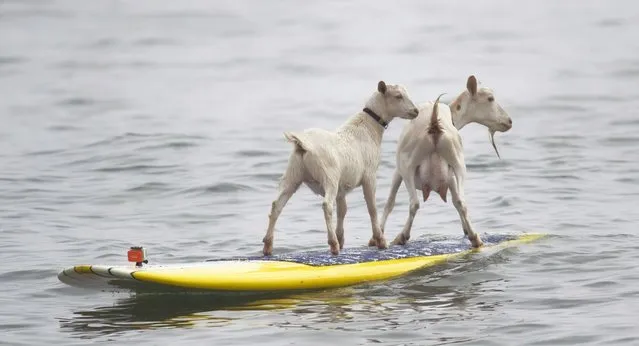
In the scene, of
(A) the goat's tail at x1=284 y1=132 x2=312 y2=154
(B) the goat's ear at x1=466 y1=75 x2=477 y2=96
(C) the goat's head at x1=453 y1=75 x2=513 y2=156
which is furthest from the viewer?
(C) the goat's head at x1=453 y1=75 x2=513 y2=156

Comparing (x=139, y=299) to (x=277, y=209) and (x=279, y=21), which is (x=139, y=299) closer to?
(x=277, y=209)

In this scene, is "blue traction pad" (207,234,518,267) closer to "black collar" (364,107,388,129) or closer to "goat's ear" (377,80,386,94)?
"black collar" (364,107,388,129)

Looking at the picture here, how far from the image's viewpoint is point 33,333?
534 inches

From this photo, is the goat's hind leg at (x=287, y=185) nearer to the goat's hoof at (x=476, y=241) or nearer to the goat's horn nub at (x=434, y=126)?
the goat's horn nub at (x=434, y=126)

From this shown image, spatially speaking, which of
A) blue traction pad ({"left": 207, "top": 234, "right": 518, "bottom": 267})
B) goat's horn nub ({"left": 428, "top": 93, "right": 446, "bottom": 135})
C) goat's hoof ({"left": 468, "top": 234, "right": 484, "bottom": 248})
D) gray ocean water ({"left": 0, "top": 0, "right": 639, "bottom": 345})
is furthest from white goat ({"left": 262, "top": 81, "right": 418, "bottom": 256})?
goat's hoof ({"left": 468, "top": 234, "right": 484, "bottom": 248})

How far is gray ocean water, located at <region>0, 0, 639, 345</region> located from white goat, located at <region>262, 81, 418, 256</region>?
0.76m

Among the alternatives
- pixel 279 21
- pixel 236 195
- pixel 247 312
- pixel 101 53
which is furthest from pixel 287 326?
pixel 279 21

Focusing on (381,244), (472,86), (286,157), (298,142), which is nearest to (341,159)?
(298,142)

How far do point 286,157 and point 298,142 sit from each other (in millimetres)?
11576

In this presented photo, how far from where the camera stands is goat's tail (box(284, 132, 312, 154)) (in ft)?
46.6

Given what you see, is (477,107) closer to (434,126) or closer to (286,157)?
(434,126)

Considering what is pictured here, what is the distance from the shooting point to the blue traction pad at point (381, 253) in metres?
14.7

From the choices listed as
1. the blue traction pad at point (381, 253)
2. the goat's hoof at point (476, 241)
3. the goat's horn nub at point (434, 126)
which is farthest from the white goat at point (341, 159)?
the goat's hoof at point (476, 241)

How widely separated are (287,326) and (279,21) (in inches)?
1272
